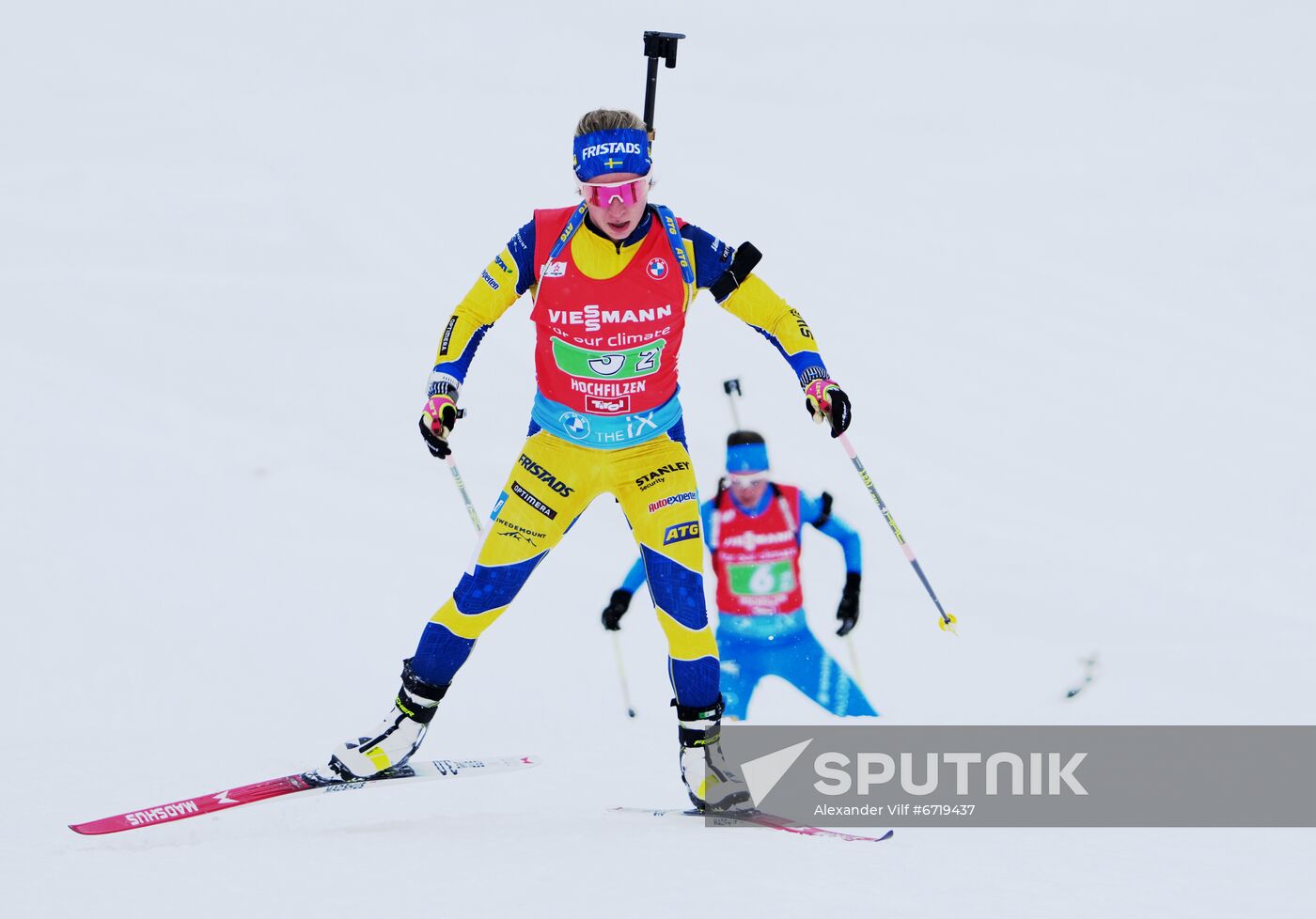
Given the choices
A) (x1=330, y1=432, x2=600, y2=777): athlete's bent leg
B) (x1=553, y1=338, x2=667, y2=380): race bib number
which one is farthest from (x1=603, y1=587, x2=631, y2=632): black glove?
(x1=553, y1=338, x2=667, y2=380): race bib number

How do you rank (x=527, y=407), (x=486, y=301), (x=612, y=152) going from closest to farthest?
(x=612, y=152) → (x=486, y=301) → (x=527, y=407)

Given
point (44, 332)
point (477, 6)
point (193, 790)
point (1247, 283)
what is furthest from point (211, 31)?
point (193, 790)

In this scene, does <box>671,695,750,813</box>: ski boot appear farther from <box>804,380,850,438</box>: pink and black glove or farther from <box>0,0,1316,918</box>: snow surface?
<box>804,380,850,438</box>: pink and black glove

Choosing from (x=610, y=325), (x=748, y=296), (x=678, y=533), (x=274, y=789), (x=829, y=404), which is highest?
(x=748, y=296)

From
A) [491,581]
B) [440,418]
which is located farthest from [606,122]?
[491,581]

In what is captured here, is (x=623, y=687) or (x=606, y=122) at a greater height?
(x=606, y=122)

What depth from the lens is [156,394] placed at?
12828mm

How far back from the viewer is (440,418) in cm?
461

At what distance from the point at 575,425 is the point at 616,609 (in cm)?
233

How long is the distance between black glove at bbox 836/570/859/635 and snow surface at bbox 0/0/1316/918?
1.86ft

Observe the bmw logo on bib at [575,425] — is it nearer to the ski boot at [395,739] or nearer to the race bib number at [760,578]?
the ski boot at [395,739]

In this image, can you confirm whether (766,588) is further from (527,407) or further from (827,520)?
(527,407)

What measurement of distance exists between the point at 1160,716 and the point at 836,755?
367 centimetres

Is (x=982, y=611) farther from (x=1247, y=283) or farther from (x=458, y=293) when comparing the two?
(x=1247, y=283)
